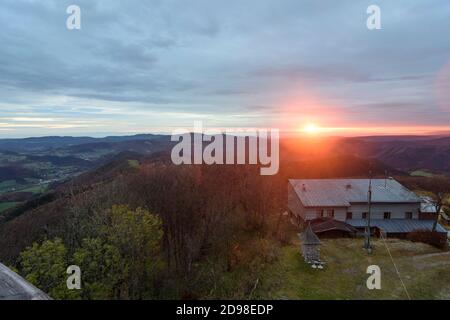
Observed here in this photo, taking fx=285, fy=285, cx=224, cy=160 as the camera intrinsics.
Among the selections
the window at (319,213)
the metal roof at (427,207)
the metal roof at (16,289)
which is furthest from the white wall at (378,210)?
the metal roof at (16,289)

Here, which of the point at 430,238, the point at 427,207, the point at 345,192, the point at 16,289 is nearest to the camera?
the point at 16,289

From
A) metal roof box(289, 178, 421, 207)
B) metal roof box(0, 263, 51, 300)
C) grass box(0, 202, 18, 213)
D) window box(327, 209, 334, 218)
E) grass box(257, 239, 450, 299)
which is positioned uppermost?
metal roof box(0, 263, 51, 300)

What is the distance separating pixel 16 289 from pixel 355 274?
20.0 metres

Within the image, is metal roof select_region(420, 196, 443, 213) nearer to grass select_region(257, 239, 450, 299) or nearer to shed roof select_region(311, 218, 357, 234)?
shed roof select_region(311, 218, 357, 234)

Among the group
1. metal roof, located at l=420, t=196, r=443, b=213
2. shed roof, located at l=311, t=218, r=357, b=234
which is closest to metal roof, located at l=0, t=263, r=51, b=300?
shed roof, located at l=311, t=218, r=357, b=234

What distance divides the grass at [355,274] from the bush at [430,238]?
1.96 metres

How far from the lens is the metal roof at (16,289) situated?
2.28 m

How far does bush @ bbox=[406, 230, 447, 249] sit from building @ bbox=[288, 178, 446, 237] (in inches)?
119

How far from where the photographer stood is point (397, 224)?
32.1 meters

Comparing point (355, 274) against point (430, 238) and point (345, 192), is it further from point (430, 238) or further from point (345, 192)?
point (345, 192)

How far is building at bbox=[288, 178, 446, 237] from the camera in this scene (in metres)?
31.7

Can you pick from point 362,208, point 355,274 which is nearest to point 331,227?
point 362,208

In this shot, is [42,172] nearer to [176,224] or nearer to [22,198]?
[22,198]
